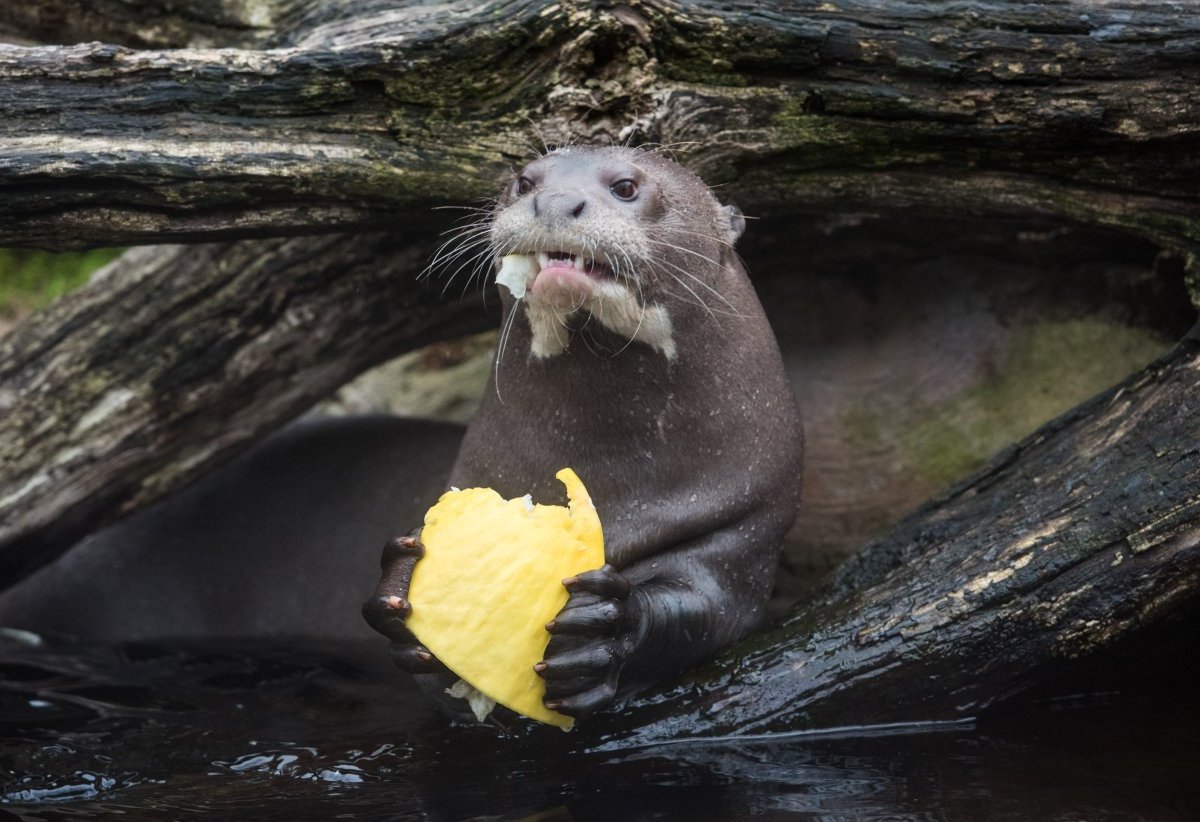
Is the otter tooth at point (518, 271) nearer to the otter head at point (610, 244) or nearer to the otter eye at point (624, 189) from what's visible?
the otter head at point (610, 244)

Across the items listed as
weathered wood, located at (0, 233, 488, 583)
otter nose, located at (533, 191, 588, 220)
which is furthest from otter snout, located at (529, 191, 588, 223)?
weathered wood, located at (0, 233, 488, 583)

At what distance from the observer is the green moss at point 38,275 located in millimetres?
7504

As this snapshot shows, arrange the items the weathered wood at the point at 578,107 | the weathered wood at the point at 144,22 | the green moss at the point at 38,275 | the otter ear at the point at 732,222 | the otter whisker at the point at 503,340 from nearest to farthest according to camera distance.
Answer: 1. the weathered wood at the point at 578,107
2. the otter whisker at the point at 503,340
3. the otter ear at the point at 732,222
4. the weathered wood at the point at 144,22
5. the green moss at the point at 38,275

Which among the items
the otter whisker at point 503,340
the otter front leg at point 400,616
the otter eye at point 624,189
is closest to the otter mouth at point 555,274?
the otter eye at point 624,189

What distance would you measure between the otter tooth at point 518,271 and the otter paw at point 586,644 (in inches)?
28.0

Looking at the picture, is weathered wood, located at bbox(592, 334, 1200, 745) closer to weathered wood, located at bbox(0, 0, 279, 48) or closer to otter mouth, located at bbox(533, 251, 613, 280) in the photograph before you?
otter mouth, located at bbox(533, 251, 613, 280)

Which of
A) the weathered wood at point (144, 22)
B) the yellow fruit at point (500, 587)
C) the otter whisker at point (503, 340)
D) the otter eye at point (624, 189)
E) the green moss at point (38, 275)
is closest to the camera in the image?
the yellow fruit at point (500, 587)

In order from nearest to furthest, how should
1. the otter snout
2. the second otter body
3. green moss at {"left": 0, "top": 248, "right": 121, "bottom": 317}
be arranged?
the otter snout → the second otter body → green moss at {"left": 0, "top": 248, "right": 121, "bottom": 317}

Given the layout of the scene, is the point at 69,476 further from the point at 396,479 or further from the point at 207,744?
the point at 207,744

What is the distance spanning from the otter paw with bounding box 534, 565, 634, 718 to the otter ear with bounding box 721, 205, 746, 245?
3.93ft

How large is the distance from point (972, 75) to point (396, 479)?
2448 millimetres

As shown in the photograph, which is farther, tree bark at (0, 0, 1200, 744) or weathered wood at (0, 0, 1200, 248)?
weathered wood at (0, 0, 1200, 248)

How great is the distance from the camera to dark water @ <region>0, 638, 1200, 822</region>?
3004 millimetres

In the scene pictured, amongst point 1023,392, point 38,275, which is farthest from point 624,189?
point 38,275
